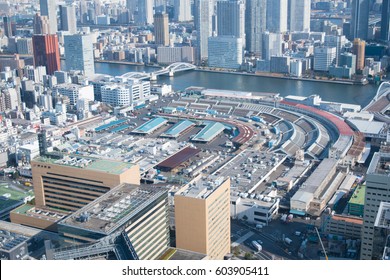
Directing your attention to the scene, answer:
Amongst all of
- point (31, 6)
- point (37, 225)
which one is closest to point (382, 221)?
point (37, 225)

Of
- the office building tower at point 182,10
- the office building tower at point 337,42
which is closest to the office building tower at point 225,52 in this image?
the office building tower at point 337,42

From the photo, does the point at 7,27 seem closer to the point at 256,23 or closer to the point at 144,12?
the point at 144,12

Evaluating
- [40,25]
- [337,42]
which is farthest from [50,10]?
[337,42]

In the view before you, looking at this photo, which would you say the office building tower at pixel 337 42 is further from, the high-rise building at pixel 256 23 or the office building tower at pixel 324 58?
the high-rise building at pixel 256 23

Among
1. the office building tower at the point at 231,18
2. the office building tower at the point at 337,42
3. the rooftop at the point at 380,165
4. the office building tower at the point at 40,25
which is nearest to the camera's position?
the rooftop at the point at 380,165

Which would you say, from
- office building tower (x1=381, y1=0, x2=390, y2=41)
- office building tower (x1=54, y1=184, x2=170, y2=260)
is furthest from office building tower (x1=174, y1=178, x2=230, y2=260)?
office building tower (x1=381, y1=0, x2=390, y2=41)

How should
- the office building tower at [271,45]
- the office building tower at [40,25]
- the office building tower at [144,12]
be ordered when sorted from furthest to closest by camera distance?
the office building tower at [144,12] → the office building tower at [40,25] → the office building tower at [271,45]

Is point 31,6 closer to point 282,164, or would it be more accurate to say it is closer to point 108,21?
point 108,21
